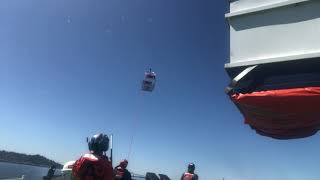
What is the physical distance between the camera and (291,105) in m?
4.09

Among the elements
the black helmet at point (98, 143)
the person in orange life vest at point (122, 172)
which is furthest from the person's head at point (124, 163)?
the black helmet at point (98, 143)

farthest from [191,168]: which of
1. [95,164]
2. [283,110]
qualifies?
[283,110]

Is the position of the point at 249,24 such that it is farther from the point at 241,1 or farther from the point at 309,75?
the point at 309,75

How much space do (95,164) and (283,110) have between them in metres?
2.31

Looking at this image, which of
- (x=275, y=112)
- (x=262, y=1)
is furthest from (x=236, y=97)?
(x=262, y=1)

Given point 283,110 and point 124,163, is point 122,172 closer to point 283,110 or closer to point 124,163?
point 124,163

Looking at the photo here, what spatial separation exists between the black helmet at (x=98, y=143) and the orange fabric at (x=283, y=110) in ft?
5.72

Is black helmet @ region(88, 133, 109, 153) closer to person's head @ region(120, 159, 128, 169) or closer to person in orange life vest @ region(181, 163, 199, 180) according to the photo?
person's head @ region(120, 159, 128, 169)

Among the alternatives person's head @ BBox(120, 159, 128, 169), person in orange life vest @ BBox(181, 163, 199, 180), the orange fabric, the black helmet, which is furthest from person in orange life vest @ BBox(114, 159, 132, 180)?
the orange fabric

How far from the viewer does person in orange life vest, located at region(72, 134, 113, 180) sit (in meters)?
4.73

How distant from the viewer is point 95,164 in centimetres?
476

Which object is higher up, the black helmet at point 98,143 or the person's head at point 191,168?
the black helmet at point 98,143

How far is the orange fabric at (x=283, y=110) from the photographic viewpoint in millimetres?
4008

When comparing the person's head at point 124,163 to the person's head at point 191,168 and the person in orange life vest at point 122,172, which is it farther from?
the person's head at point 191,168
